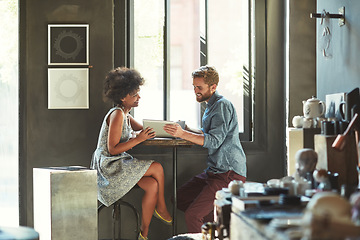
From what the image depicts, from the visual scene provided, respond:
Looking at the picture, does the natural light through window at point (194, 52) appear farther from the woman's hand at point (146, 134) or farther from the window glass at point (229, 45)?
the woman's hand at point (146, 134)

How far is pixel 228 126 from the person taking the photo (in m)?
3.64

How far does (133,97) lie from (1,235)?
1333mm

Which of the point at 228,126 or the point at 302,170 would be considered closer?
the point at 302,170

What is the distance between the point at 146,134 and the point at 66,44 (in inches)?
44.5

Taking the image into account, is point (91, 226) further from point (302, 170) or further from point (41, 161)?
point (302, 170)

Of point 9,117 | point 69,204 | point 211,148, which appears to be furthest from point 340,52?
point 9,117

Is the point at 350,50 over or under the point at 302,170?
over

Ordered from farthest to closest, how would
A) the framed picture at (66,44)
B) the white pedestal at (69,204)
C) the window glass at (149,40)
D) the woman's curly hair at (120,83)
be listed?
the window glass at (149,40), the framed picture at (66,44), the woman's curly hair at (120,83), the white pedestal at (69,204)

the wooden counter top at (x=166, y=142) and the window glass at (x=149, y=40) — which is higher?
the window glass at (x=149, y=40)

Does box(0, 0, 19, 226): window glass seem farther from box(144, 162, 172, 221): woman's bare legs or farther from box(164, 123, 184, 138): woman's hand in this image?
box(164, 123, 184, 138): woman's hand

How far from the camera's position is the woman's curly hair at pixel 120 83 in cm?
376

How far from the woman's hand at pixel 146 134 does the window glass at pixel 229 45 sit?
3.14 feet

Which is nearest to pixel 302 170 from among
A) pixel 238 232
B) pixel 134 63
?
pixel 238 232

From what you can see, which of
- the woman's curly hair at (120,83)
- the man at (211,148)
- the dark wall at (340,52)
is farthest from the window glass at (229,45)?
the dark wall at (340,52)
